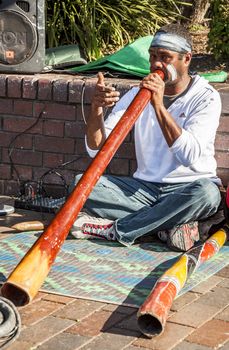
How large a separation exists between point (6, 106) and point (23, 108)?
0.13 meters

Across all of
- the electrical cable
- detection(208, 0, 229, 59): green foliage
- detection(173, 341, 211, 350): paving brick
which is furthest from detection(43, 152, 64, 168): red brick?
detection(173, 341, 211, 350): paving brick

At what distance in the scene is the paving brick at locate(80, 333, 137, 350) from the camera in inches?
153

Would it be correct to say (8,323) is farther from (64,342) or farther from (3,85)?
(3,85)

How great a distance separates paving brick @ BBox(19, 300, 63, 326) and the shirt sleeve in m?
1.21

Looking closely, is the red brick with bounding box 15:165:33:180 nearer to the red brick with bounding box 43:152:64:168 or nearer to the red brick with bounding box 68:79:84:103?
the red brick with bounding box 43:152:64:168

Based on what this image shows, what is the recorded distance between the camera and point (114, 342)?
3932 millimetres

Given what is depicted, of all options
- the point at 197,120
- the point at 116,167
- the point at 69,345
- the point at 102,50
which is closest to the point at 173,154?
the point at 197,120

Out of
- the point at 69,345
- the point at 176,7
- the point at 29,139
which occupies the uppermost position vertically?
the point at 176,7

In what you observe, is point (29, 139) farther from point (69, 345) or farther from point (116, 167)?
point (69, 345)

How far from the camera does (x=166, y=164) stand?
5.43m

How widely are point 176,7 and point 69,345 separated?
555 centimetres

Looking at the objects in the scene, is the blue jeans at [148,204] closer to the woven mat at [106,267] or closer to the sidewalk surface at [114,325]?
the woven mat at [106,267]

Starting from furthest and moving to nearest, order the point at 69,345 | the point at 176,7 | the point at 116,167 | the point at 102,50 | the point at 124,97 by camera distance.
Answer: the point at 176,7 < the point at 102,50 < the point at 116,167 < the point at 124,97 < the point at 69,345

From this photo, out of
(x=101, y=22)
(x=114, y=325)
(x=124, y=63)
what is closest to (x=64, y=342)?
(x=114, y=325)
